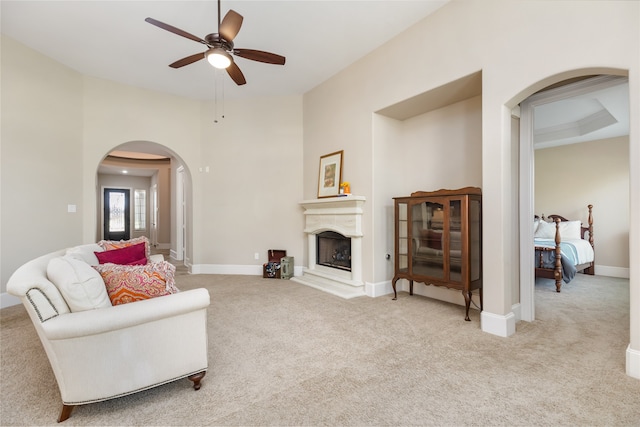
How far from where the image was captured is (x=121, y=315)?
5.07ft

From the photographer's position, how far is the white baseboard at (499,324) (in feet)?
8.75

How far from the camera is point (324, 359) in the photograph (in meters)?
2.26

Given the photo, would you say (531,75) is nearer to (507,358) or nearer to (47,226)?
(507,358)

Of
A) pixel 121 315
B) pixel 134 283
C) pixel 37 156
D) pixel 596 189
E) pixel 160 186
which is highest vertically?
pixel 160 186

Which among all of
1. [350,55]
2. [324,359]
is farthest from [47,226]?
[350,55]

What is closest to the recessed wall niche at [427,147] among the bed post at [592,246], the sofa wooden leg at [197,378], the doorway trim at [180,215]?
the sofa wooden leg at [197,378]

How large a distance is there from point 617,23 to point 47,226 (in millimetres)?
6178

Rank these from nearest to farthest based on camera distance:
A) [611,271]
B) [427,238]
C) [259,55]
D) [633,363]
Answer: [633,363] < [259,55] < [427,238] < [611,271]

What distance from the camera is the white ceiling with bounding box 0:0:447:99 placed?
3.09 m

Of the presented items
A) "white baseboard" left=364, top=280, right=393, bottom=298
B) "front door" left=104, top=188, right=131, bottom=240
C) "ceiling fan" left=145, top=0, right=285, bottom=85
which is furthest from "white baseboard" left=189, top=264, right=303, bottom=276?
"front door" left=104, top=188, right=131, bottom=240

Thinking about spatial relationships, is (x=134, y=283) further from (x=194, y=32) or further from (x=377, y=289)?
(x=194, y=32)

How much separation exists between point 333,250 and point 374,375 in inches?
111

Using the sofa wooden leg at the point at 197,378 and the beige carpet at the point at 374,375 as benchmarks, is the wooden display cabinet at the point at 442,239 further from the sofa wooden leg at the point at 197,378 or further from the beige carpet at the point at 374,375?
the sofa wooden leg at the point at 197,378

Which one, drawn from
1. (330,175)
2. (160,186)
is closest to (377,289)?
(330,175)
